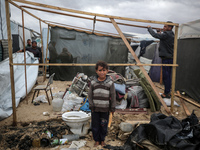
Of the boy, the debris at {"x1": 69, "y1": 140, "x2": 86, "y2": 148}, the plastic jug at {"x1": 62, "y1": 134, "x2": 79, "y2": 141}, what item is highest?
the boy

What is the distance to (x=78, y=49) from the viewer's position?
30.1 feet

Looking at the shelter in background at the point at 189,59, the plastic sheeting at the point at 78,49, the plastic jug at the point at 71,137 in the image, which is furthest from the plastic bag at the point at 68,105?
the plastic sheeting at the point at 78,49

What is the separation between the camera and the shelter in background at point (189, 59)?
594cm

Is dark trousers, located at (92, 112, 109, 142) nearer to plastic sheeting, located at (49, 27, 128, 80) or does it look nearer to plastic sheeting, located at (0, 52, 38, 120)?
plastic sheeting, located at (0, 52, 38, 120)

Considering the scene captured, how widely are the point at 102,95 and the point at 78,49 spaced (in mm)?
6705

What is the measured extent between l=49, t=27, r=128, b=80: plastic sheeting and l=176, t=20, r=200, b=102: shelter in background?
3.85 meters

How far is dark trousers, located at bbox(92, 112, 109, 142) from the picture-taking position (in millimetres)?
2961

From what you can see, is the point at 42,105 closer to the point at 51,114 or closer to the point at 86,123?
the point at 51,114

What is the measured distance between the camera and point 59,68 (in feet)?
29.9

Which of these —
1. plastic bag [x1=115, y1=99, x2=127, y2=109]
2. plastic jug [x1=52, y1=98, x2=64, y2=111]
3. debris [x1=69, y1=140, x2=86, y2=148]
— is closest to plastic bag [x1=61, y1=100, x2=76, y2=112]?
plastic jug [x1=52, y1=98, x2=64, y2=111]

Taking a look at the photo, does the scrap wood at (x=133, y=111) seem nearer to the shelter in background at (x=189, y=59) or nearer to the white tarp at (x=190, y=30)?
the shelter in background at (x=189, y=59)

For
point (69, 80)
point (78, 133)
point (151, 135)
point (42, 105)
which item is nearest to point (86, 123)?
point (78, 133)

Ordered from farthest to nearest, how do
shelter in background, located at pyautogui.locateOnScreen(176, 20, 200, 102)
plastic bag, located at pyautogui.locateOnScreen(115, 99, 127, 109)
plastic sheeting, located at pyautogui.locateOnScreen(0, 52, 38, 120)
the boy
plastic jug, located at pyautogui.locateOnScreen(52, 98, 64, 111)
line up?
shelter in background, located at pyautogui.locateOnScreen(176, 20, 200, 102) → plastic bag, located at pyautogui.locateOnScreen(115, 99, 127, 109) → plastic jug, located at pyautogui.locateOnScreen(52, 98, 64, 111) → plastic sheeting, located at pyautogui.locateOnScreen(0, 52, 38, 120) → the boy

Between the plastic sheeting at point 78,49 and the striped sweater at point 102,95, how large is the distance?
257 inches
